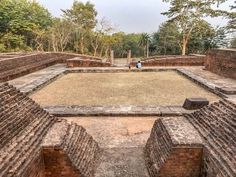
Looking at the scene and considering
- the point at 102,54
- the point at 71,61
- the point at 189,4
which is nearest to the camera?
the point at 71,61

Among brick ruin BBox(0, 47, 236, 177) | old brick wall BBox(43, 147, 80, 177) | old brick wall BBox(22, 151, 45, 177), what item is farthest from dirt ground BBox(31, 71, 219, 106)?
old brick wall BBox(22, 151, 45, 177)

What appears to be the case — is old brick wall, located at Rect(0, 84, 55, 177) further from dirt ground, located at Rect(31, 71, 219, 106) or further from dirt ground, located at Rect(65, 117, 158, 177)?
dirt ground, located at Rect(31, 71, 219, 106)

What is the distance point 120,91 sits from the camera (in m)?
8.83

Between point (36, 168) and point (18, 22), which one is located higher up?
point (18, 22)

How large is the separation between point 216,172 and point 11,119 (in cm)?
304

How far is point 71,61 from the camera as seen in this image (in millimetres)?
14750

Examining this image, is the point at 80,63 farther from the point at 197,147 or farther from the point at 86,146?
the point at 197,147

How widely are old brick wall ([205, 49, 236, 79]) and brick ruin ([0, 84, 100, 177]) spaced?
8216mm

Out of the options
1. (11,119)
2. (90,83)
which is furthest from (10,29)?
(11,119)

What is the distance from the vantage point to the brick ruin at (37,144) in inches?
125

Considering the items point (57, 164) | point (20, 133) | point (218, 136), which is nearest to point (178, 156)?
point (218, 136)

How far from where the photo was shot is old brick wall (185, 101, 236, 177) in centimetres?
315

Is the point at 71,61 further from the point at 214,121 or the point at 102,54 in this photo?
the point at 102,54

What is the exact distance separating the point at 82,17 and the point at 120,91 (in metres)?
18.8
